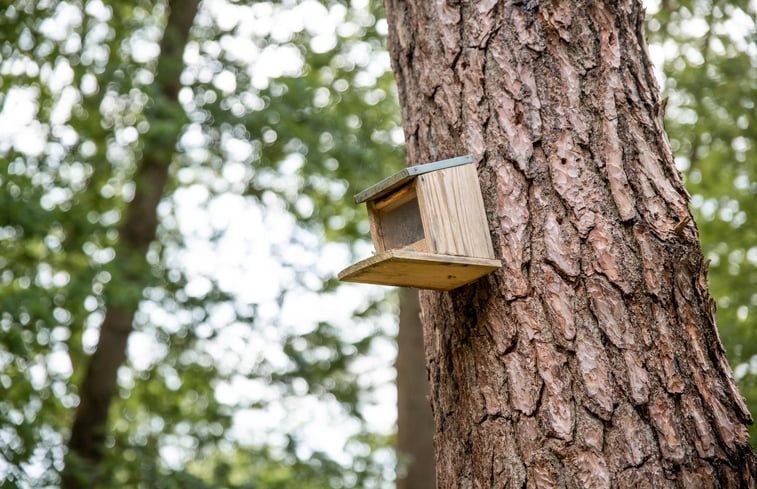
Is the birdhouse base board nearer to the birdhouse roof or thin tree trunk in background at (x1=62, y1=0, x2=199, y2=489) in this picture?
the birdhouse roof

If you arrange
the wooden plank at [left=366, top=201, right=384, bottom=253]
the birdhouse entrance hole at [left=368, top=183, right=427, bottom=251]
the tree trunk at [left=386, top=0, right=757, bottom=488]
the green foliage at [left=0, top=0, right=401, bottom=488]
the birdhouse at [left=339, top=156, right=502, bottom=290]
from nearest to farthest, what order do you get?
1. the tree trunk at [left=386, top=0, right=757, bottom=488]
2. the birdhouse at [left=339, top=156, right=502, bottom=290]
3. the birdhouse entrance hole at [left=368, top=183, right=427, bottom=251]
4. the wooden plank at [left=366, top=201, right=384, bottom=253]
5. the green foliage at [left=0, top=0, right=401, bottom=488]

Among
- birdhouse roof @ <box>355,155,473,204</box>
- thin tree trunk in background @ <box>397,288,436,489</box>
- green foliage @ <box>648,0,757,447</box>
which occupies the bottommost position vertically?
thin tree trunk in background @ <box>397,288,436,489</box>

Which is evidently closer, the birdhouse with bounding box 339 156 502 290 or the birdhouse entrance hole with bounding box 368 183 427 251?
the birdhouse with bounding box 339 156 502 290

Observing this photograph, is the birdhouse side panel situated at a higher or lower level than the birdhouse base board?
higher

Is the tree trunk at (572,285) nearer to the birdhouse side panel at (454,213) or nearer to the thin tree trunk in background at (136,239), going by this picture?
the birdhouse side panel at (454,213)

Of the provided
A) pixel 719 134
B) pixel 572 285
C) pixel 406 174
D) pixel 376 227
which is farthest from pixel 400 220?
pixel 719 134

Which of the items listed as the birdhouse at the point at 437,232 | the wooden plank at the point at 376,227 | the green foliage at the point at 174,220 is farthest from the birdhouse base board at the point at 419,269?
the green foliage at the point at 174,220

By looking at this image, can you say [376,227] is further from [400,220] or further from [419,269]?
[419,269]

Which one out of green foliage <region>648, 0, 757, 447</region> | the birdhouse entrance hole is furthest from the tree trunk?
green foliage <region>648, 0, 757, 447</region>

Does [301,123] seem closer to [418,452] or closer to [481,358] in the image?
[418,452]

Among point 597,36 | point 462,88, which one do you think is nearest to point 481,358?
point 462,88

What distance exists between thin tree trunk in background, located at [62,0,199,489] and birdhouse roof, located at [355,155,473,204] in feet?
12.6

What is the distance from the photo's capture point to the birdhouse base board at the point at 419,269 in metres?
1.86

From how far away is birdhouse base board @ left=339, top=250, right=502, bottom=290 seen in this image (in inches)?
73.0
